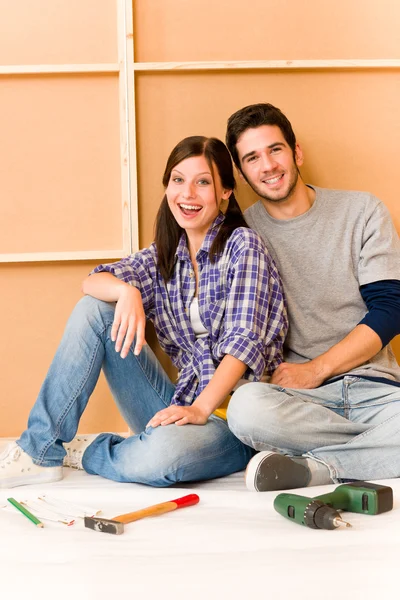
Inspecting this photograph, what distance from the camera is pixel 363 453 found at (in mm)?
1685

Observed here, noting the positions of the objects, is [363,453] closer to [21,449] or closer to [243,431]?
[243,431]

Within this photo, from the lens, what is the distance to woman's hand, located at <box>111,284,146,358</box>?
5.59 feet

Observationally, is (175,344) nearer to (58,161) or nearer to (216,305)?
(216,305)

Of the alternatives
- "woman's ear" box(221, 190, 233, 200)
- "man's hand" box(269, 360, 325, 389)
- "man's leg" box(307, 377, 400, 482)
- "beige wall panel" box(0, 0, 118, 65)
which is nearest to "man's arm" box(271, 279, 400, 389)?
"man's hand" box(269, 360, 325, 389)

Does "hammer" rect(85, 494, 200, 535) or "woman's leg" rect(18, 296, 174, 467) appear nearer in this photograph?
"hammer" rect(85, 494, 200, 535)

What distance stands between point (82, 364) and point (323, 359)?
632mm

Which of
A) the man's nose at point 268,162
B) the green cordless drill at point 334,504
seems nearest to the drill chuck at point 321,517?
the green cordless drill at point 334,504

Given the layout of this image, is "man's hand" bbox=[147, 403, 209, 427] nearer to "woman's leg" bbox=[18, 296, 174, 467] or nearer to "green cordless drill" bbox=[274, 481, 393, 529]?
"woman's leg" bbox=[18, 296, 174, 467]

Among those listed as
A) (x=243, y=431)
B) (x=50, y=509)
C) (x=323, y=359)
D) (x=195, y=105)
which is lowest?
(x=50, y=509)

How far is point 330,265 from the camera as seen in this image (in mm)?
1939

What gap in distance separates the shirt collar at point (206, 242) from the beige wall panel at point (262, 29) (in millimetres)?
560

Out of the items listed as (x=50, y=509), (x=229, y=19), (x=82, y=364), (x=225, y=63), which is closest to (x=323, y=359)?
(x=82, y=364)

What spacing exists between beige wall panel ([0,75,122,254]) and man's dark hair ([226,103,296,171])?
1.20 ft

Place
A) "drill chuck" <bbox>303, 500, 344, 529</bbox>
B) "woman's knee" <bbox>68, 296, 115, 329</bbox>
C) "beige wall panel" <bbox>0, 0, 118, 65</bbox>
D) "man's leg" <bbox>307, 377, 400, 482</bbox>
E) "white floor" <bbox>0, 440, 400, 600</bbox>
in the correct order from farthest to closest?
"beige wall panel" <bbox>0, 0, 118, 65</bbox>, "woman's knee" <bbox>68, 296, 115, 329</bbox>, "man's leg" <bbox>307, 377, 400, 482</bbox>, "drill chuck" <bbox>303, 500, 344, 529</bbox>, "white floor" <bbox>0, 440, 400, 600</bbox>
